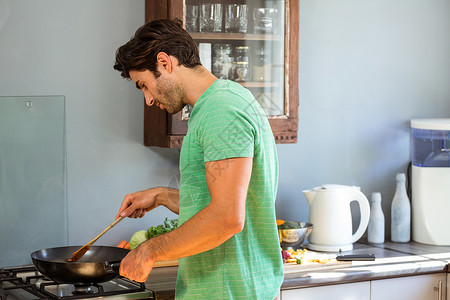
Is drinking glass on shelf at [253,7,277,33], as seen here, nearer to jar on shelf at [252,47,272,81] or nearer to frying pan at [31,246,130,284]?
jar on shelf at [252,47,272,81]

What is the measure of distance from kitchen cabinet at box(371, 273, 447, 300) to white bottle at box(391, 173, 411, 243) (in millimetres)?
434

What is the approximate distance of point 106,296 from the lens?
6.09ft

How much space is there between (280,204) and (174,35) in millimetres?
1308

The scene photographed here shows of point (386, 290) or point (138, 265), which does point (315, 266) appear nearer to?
point (386, 290)

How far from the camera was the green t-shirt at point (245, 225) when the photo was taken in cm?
154

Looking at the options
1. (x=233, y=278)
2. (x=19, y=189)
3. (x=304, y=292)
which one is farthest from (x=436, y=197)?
(x=19, y=189)

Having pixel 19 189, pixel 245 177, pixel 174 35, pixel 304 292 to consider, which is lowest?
pixel 304 292

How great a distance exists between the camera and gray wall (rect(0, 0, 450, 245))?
2338 mm

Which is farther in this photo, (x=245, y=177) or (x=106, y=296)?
(x=106, y=296)

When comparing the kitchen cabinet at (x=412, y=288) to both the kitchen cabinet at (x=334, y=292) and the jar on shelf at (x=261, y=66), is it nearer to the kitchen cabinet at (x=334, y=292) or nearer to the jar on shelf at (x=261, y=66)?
the kitchen cabinet at (x=334, y=292)

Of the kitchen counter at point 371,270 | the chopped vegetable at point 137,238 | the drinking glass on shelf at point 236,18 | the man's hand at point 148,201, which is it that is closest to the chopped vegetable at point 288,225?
the kitchen counter at point 371,270

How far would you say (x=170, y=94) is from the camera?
1.66 metres

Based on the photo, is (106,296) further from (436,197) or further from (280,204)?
(436,197)

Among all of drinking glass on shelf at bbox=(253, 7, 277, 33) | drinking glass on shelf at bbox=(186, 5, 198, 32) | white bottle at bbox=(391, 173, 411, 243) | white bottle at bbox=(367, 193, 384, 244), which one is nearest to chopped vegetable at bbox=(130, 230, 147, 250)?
drinking glass on shelf at bbox=(186, 5, 198, 32)
